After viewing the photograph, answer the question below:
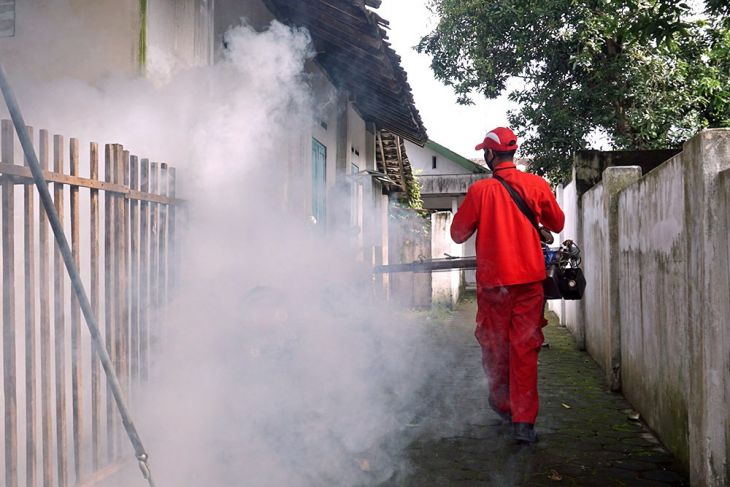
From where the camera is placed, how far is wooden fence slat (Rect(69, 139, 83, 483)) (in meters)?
3.05

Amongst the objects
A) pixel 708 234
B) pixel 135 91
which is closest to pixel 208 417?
pixel 135 91

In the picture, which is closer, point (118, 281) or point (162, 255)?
point (118, 281)

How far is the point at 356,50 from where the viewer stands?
6.88 m

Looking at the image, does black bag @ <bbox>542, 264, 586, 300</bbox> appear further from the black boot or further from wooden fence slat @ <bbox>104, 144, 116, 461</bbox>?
wooden fence slat @ <bbox>104, 144, 116, 461</bbox>

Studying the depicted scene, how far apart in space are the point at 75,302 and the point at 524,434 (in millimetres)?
2821

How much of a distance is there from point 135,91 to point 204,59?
76cm

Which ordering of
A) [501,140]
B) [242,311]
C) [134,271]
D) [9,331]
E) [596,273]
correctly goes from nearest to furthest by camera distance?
[9,331], [134,271], [501,140], [242,311], [596,273]

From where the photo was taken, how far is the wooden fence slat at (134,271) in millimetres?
3592

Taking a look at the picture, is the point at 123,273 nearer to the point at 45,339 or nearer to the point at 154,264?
the point at 154,264

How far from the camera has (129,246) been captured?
11.8 feet

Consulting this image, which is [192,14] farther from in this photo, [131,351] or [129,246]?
[131,351]

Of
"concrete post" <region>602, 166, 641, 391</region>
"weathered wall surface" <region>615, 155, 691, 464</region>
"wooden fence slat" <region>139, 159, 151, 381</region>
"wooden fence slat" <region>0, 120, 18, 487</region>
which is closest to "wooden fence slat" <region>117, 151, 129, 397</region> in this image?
"wooden fence slat" <region>139, 159, 151, 381</region>

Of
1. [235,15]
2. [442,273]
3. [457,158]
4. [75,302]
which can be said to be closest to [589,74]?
[442,273]

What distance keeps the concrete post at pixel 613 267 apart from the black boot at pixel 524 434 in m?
1.83
